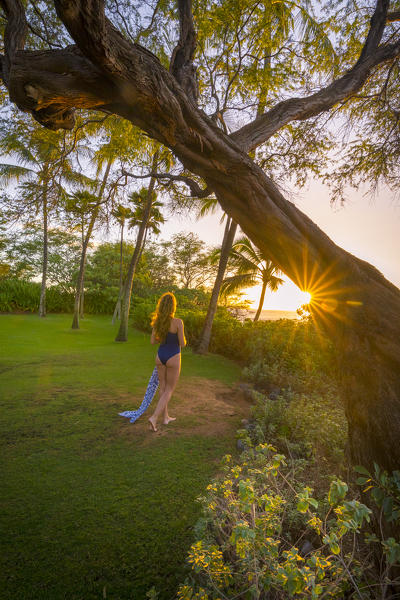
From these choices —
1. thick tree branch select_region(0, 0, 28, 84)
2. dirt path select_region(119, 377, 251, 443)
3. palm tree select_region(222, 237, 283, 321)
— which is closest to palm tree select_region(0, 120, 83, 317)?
thick tree branch select_region(0, 0, 28, 84)

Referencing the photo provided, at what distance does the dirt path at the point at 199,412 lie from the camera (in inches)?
182

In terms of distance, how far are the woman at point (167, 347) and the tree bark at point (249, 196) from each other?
111 inches

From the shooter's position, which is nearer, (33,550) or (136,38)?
(33,550)

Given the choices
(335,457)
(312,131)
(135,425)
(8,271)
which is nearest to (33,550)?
(135,425)

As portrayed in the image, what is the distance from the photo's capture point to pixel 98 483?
10.2 feet

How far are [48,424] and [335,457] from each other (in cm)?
450

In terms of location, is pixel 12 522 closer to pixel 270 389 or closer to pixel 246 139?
pixel 246 139

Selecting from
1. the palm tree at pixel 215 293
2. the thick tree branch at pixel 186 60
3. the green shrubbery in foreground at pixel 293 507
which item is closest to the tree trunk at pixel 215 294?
the palm tree at pixel 215 293

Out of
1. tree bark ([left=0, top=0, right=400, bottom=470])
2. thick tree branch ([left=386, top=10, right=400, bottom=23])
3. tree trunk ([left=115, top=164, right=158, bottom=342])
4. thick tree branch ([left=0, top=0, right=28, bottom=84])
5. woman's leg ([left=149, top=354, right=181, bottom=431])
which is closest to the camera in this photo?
tree bark ([left=0, top=0, right=400, bottom=470])

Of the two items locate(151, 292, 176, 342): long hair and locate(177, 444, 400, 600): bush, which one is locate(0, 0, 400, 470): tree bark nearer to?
locate(177, 444, 400, 600): bush

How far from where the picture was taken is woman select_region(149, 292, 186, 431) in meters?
4.74

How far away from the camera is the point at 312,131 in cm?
535

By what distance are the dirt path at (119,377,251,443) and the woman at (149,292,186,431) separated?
395 millimetres

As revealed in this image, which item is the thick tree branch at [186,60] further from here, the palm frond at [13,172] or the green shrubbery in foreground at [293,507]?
the palm frond at [13,172]
